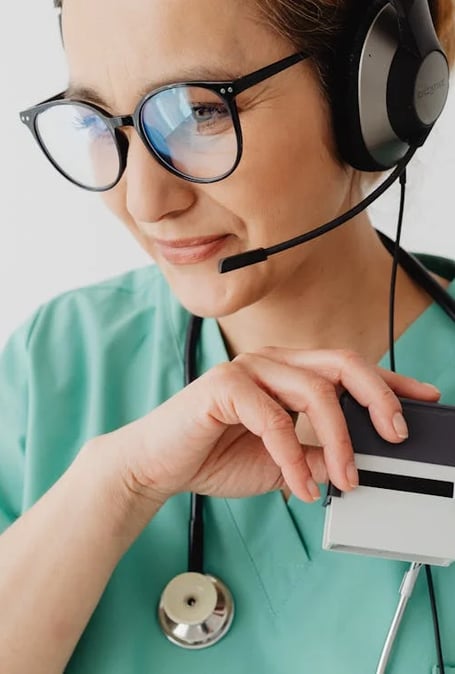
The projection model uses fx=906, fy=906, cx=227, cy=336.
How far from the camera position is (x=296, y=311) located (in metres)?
1.15

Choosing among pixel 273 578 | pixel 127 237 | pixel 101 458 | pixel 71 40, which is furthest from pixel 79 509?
pixel 127 237

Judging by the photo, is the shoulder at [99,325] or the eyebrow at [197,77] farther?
the shoulder at [99,325]

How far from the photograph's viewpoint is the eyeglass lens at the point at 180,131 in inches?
34.3

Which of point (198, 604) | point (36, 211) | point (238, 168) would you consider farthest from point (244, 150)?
point (36, 211)

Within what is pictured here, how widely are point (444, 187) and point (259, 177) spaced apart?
75 centimetres

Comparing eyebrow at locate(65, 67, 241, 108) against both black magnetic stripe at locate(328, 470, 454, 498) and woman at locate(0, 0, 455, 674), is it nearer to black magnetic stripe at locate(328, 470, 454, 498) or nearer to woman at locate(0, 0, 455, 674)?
woman at locate(0, 0, 455, 674)

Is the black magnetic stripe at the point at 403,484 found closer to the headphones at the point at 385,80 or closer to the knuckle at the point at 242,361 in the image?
the knuckle at the point at 242,361

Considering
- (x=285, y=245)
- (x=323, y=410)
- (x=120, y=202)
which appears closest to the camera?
(x=323, y=410)

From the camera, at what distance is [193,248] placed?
99cm

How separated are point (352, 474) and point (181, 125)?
377mm

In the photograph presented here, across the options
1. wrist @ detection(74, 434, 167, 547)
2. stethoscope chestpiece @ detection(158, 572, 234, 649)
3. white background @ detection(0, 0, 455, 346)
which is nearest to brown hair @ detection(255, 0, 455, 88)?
wrist @ detection(74, 434, 167, 547)

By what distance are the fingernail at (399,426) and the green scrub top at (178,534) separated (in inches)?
9.6

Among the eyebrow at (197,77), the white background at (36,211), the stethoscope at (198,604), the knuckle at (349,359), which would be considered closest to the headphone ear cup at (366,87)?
the eyebrow at (197,77)

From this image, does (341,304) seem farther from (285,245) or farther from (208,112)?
(208,112)
